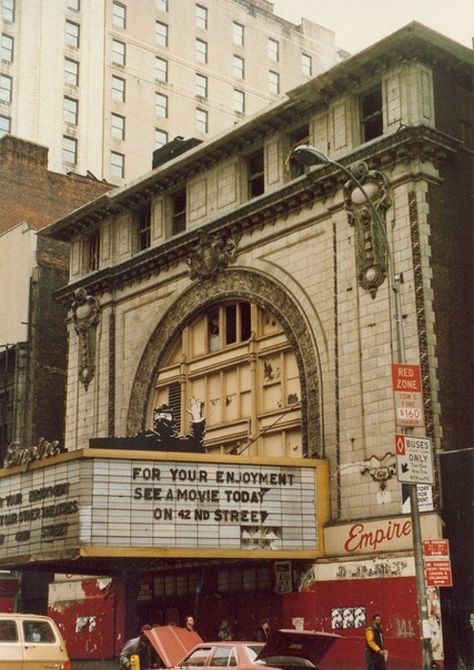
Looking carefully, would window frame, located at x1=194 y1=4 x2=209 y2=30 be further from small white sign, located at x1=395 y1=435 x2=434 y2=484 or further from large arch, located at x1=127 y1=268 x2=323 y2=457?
small white sign, located at x1=395 y1=435 x2=434 y2=484

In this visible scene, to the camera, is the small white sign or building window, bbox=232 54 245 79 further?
building window, bbox=232 54 245 79

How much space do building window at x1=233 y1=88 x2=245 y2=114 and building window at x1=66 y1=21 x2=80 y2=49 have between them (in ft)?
44.0

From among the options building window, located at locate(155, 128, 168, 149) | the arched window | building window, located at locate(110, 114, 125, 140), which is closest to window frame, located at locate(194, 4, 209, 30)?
building window, located at locate(155, 128, 168, 149)

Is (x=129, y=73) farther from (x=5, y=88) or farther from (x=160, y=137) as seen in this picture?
(x=5, y=88)

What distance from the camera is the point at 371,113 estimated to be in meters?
32.5

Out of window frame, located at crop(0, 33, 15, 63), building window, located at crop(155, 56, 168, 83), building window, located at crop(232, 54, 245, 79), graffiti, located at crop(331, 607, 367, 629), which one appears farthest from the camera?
building window, located at crop(232, 54, 245, 79)

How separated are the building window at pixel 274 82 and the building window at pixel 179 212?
4784 centimetres

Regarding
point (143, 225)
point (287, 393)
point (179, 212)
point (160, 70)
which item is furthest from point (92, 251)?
point (160, 70)

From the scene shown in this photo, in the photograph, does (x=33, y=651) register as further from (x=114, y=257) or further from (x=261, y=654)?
(x=114, y=257)

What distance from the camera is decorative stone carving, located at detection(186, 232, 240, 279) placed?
35.6 meters

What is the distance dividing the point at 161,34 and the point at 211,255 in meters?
48.1

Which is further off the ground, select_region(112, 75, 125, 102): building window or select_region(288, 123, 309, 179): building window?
select_region(112, 75, 125, 102): building window

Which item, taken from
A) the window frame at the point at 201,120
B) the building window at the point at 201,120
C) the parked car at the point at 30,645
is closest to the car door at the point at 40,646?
the parked car at the point at 30,645

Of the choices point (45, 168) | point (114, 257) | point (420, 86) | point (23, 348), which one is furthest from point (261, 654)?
point (45, 168)
